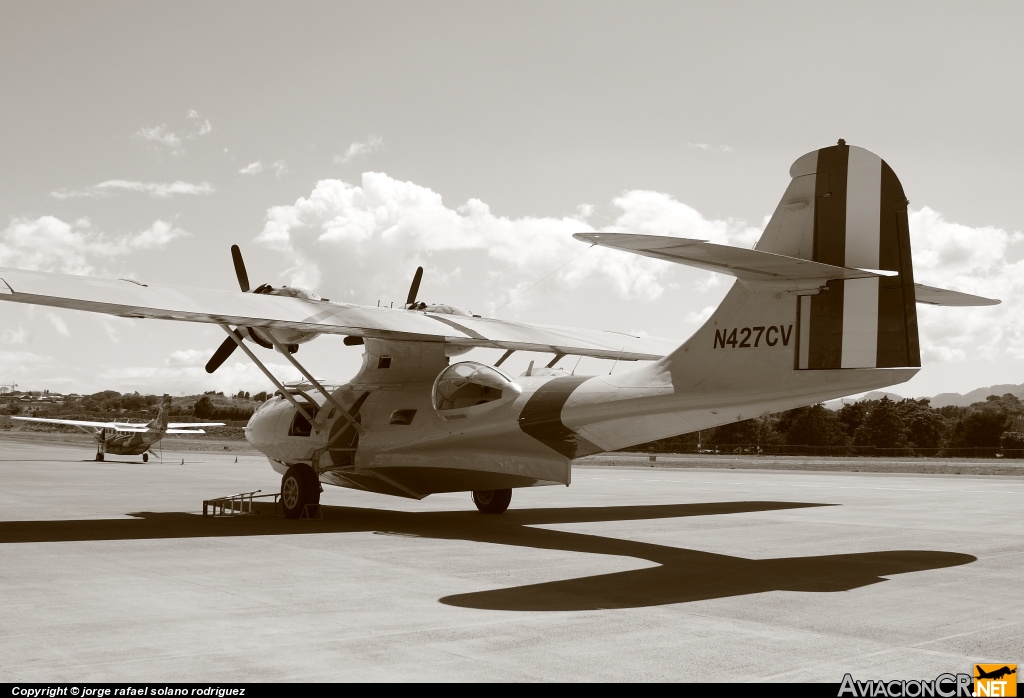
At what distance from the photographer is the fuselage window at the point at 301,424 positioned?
795 inches

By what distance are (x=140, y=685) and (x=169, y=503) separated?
1743 cm

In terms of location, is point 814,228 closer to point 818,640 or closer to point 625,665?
point 818,640

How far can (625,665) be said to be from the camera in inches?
267

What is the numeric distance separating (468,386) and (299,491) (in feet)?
14.2

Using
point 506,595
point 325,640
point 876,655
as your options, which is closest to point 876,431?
point 506,595

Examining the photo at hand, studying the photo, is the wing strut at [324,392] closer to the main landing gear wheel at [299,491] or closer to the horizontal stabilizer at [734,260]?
the main landing gear wheel at [299,491]

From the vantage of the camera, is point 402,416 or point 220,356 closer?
point 402,416

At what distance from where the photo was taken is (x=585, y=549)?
553 inches

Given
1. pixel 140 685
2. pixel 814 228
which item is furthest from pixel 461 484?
pixel 140 685

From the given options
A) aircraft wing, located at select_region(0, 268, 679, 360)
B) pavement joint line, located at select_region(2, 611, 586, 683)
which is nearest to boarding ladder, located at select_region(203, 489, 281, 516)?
aircraft wing, located at select_region(0, 268, 679, 360)

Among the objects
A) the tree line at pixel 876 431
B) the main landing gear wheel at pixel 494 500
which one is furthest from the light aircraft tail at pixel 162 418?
the tree line at pixel 876 431

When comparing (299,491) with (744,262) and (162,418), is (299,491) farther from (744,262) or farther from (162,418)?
(162,418)

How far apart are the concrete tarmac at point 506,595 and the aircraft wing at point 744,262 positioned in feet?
12.5

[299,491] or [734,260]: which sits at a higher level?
[734,260]
